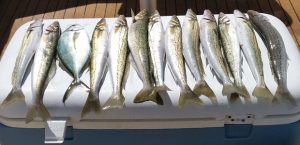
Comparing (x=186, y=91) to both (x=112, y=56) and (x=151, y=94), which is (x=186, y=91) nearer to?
(x=151, y=94)

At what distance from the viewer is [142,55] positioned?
189cm

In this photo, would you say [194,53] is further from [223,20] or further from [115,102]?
[115,102]

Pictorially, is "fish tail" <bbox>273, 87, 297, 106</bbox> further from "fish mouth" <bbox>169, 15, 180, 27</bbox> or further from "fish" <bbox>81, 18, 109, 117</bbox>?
"fish" <bbox>81, 18, 109, 117</bbox>

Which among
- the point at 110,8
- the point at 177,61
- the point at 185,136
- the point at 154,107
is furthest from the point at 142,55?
the point at 110,8

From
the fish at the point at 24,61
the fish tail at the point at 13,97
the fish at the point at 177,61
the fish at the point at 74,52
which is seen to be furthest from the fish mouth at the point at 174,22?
the fish tail at the point at 13,97

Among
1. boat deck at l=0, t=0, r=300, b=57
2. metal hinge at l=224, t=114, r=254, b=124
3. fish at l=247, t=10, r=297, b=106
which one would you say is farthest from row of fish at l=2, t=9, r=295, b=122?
boat deck at l=0, t=0, r=300, b=57

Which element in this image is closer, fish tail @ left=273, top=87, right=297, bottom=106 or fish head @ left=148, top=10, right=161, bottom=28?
fish tail @ left=273, top=87, right=297, bottom=106

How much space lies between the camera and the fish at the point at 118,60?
1.73 meters

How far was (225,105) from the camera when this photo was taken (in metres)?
1.77

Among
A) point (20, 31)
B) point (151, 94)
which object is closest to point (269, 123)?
point (151, 94)

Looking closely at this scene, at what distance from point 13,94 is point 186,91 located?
79cm

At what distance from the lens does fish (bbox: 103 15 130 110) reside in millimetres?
1732

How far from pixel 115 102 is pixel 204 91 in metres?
0.40

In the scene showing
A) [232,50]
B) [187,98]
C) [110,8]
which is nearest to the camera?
[187,98]
